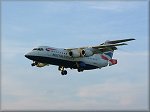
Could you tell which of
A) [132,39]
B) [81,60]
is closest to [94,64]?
[81,60]

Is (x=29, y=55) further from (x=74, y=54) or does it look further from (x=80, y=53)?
(x=80, y=53)

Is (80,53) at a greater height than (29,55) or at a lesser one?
greater

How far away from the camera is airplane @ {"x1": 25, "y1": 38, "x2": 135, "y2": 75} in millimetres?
61812

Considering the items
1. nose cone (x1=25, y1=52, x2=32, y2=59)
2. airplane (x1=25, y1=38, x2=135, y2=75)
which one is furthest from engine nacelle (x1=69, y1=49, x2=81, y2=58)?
nose cone (x1=25, y1=52, x2=32, y2=59)

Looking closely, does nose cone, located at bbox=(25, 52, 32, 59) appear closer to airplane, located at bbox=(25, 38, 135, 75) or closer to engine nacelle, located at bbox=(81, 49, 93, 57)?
airplane, located at bbox=(25, 38, 135, 75)

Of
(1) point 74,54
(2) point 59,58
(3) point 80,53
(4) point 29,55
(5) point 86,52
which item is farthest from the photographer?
(3) point 80,53

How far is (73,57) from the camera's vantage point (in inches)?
2527

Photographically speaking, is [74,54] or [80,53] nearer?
[74,54]

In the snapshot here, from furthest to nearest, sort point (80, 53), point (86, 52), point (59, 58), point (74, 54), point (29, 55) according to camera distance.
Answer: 1. point (80, 53)
2. point (86, 52)
3. point (74, 54)
4. point (59, 58)
5. point (29, 55)

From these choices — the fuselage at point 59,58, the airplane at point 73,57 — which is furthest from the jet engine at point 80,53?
the fuselage at point 59,58

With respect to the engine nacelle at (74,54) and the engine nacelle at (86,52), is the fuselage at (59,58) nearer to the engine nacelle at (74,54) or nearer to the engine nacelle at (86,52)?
the engine nacelle at (74,54)

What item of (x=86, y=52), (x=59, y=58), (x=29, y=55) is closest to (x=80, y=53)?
(x=86, y=52)

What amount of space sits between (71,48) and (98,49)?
3.72 meters

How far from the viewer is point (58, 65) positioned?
63406mm
